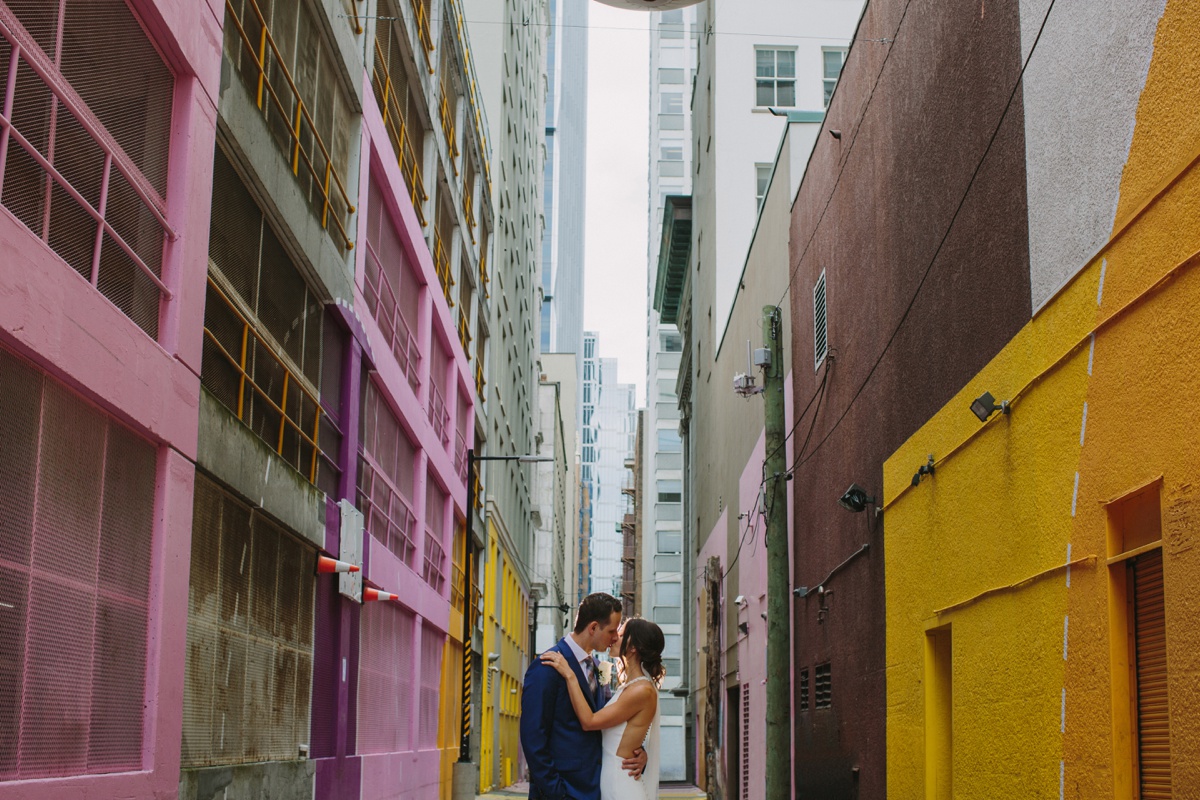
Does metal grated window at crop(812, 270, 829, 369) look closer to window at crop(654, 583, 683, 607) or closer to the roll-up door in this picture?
the roll-up door

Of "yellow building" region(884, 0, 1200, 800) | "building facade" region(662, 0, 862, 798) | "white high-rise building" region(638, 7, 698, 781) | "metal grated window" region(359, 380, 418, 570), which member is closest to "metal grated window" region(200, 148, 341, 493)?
"metal grated window" region(359, 380, 418, 570)

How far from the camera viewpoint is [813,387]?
Result: 17000 mm

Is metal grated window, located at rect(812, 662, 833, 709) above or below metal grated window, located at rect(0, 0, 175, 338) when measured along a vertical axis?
below

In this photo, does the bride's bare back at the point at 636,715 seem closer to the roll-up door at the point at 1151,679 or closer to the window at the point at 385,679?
the roll-up door at the point at 1151,679

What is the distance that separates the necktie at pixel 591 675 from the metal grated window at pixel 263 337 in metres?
5.02

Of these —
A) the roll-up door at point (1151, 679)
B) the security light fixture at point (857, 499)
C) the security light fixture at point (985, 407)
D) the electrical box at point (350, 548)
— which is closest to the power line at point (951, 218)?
the security light fixture at point (857, 499)

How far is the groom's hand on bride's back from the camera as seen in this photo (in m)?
5.68

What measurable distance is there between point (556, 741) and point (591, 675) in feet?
1.14

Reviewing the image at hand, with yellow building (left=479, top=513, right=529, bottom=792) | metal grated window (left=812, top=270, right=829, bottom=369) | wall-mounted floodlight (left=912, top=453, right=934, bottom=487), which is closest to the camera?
wall-mounted floodlight (left=912, top=453, right=934, bottom=487)

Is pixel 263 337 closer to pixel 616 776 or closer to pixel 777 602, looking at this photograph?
pixel 777 602

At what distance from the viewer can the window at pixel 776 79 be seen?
35.0 meters

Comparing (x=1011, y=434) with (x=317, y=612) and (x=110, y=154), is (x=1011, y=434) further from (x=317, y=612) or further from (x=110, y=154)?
(x=317, y=612)

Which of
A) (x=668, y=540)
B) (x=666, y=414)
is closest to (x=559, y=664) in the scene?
(x=668, y=540)

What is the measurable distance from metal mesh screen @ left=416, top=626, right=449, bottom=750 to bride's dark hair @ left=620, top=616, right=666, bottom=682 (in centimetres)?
1633
